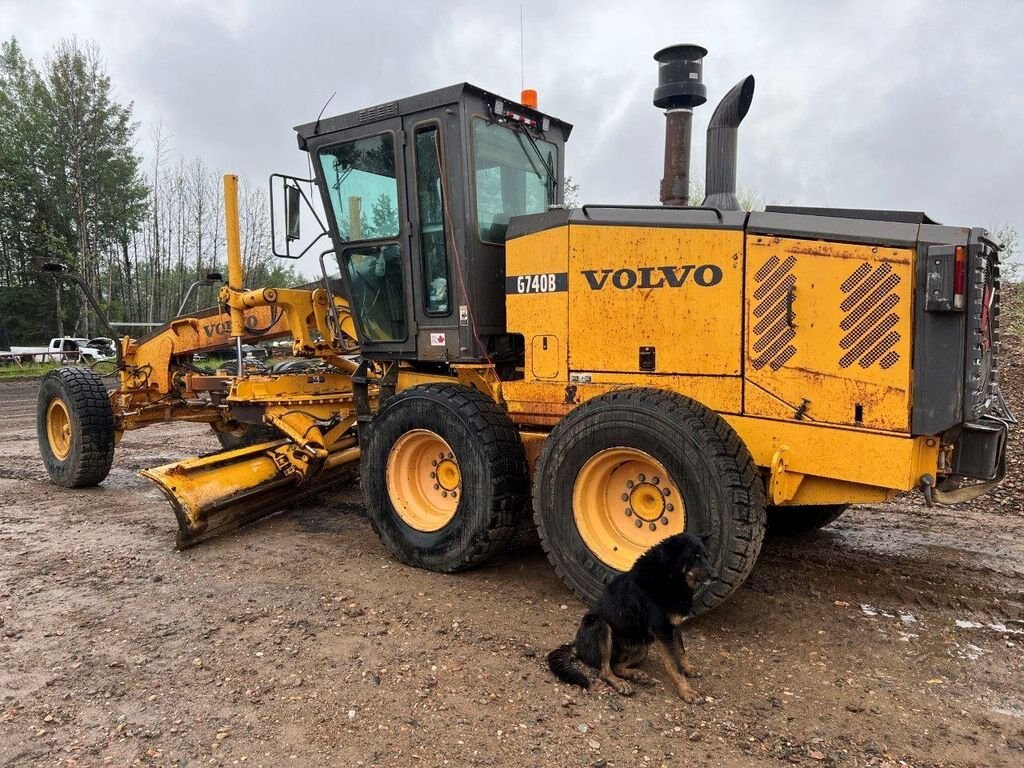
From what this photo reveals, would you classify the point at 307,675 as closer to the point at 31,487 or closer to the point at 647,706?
the point at 647,706

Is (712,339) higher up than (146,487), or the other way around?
(712,339)

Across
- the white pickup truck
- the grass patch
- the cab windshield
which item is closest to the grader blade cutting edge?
the cab windshield

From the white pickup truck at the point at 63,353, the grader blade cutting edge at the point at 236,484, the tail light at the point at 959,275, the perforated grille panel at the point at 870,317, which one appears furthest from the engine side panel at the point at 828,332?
the white pickup truck at the point at 63,353

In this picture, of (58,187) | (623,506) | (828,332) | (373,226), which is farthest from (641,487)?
(58,187)

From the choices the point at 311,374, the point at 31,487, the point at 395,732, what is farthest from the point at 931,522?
the point at 31,487

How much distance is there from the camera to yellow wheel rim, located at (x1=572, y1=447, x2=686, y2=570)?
153 inches

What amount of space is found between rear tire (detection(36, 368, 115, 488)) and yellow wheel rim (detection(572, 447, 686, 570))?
17.6 feet

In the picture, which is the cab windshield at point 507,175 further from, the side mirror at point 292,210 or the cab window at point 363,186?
the side mirror at point 292,210

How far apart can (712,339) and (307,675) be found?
257 cm

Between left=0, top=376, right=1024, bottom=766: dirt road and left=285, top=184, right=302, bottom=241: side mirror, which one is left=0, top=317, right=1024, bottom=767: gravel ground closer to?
left=0, top=376, right=1024, bottom=766: dirt road

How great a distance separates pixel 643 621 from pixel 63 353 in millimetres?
27692

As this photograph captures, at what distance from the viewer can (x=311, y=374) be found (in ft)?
21.5

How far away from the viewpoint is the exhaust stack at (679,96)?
705 cm

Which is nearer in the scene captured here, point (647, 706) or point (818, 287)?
point (647, 706)
